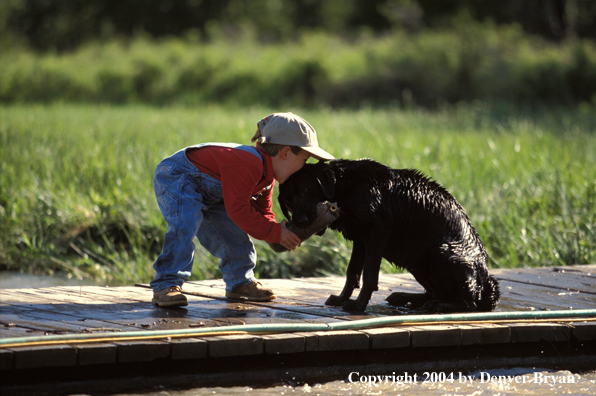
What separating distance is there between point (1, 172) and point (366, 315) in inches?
224

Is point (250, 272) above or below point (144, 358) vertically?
above

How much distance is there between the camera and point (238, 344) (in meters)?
3.21

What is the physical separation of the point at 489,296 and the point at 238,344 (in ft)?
4.79

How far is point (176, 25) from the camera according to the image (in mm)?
38906

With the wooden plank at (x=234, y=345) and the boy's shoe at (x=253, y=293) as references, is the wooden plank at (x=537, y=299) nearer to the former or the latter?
the boy's shoe at (x=253, y=293)

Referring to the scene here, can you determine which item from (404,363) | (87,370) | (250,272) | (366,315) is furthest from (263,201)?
(87,370)

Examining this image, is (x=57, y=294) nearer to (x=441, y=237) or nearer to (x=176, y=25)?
(x=441, y=237)

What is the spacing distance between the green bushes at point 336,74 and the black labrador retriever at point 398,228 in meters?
16.0

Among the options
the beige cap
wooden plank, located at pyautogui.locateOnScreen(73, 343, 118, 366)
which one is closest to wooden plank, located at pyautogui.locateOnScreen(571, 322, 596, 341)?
the beige cap

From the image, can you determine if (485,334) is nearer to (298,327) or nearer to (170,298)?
(298,327)

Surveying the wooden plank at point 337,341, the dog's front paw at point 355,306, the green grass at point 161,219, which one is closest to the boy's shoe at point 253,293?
the dog's front paw at point 355,306

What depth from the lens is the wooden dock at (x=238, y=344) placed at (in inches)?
119

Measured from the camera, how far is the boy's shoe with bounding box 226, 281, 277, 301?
4.13 m

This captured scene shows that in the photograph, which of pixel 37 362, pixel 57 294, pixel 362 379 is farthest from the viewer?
pixel 57 294
